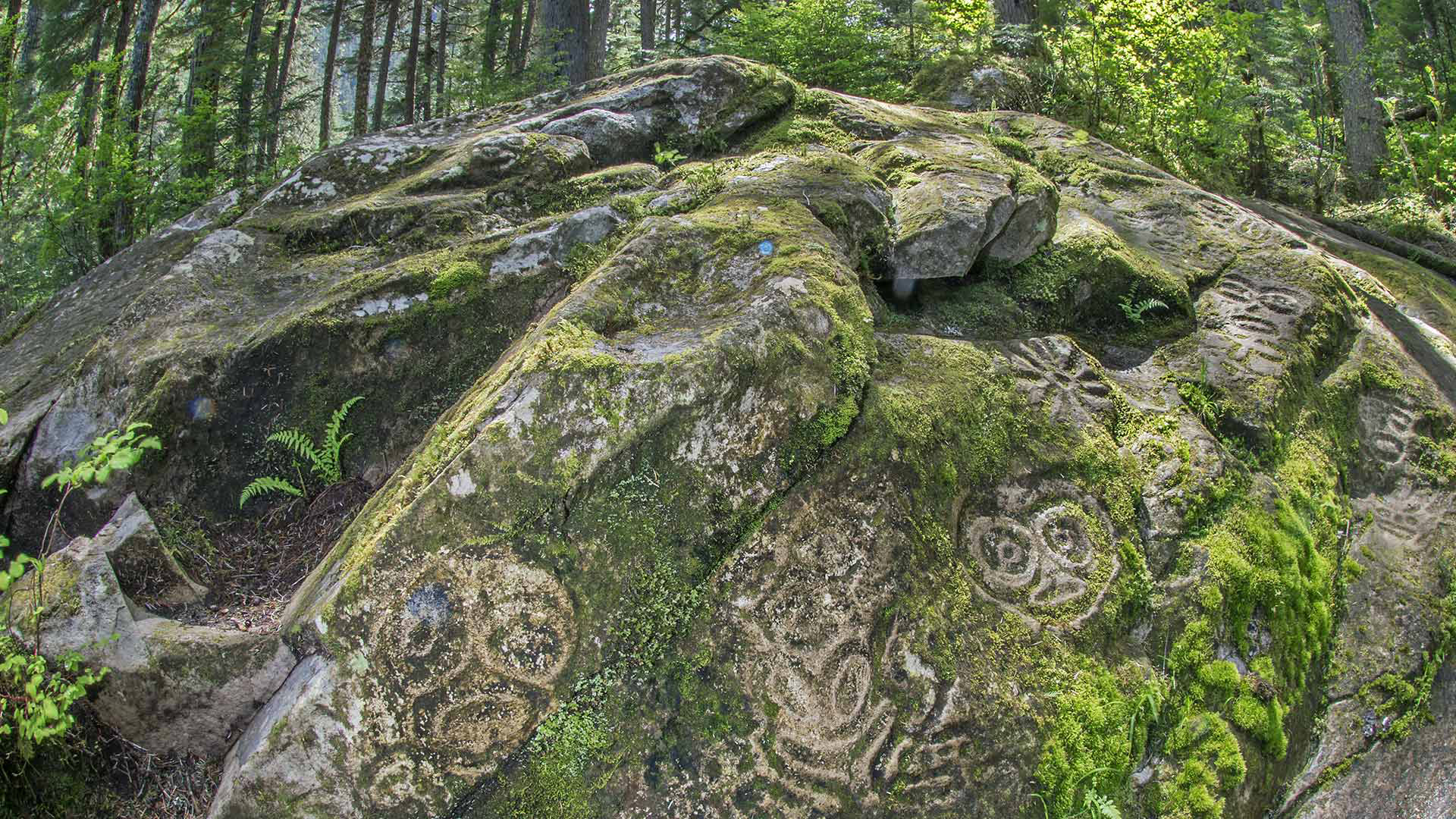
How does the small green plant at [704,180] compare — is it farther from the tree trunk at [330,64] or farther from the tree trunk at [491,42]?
the tree trunk at [330,64]

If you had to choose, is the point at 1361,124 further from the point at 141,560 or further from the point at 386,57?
the point at 386,57

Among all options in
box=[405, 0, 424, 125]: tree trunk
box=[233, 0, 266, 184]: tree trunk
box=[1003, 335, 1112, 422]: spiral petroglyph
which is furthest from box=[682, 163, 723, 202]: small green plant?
box=[405, 0, 424, 125]: tree trunk

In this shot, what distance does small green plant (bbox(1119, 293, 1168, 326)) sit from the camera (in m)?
5.12

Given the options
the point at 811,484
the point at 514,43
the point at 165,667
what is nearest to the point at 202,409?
the point at 165,667

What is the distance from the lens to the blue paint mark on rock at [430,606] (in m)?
3.03

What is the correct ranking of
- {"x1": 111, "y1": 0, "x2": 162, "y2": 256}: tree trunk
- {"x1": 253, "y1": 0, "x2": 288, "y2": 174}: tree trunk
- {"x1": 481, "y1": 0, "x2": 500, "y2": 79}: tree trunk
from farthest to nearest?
{"x1": 253, "y1": 0, "x2": 288, "y2": 174}: tree trunk, {"x1": 481, "y1": 0, "x2": 500, "y2": 79}: tree trunk, {"x1": 111, "y1": 0, "x2": 162, "y2": 256}: tree trunk

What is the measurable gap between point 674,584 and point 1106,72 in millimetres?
7611

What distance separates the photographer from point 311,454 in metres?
4.41

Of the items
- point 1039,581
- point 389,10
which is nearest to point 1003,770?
point 1039,581

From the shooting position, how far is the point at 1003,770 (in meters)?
3.11

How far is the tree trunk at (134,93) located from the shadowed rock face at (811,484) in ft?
15.1

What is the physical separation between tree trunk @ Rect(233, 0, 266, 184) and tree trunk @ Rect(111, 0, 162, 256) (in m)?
2.70

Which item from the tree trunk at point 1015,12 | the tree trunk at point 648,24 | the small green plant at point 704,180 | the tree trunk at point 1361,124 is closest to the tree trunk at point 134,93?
the small green plant at point 704,180

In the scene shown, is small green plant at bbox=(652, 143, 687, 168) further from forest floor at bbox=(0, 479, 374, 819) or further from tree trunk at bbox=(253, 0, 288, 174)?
tree trunk at bbox=(253, 0, 288, 174)
